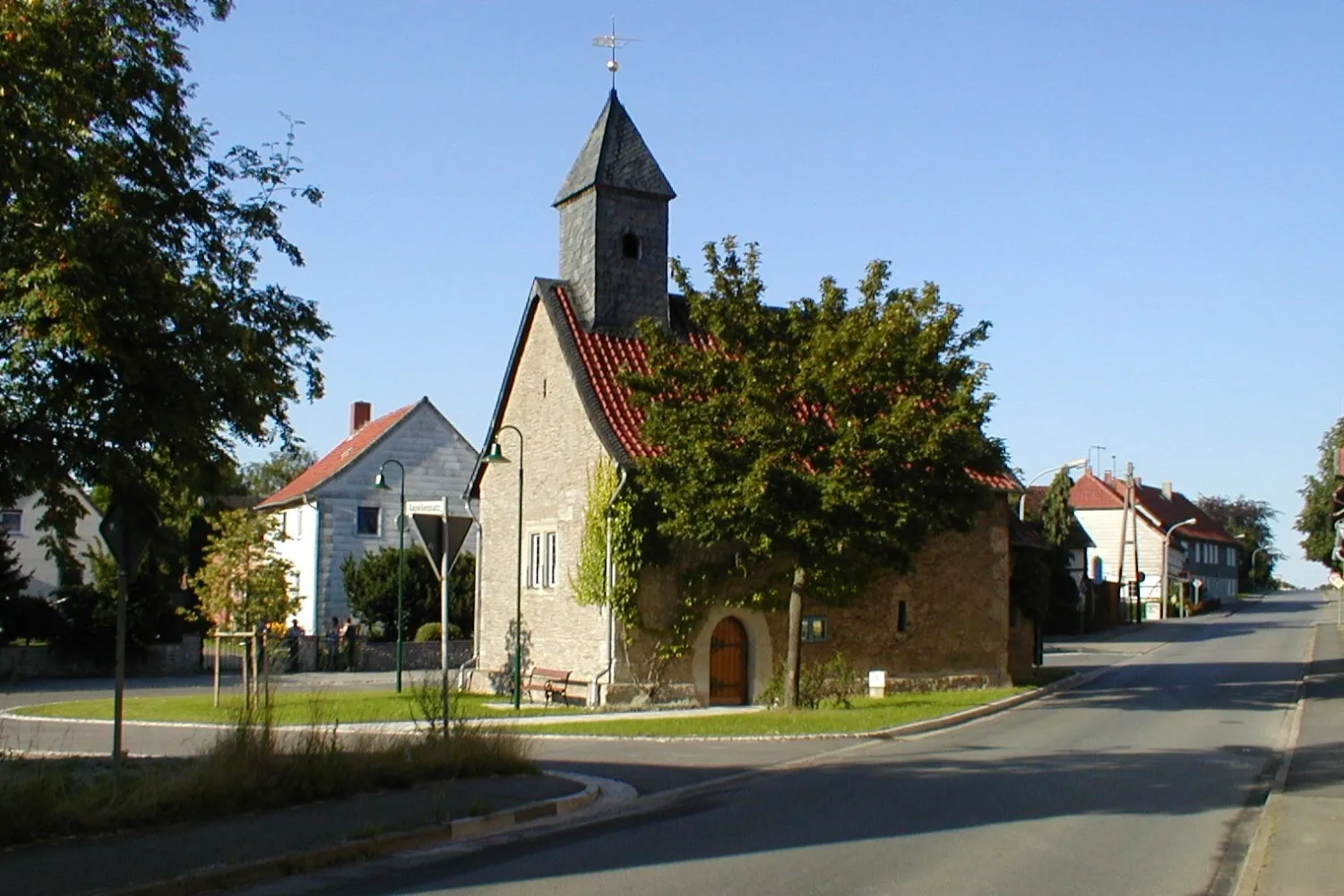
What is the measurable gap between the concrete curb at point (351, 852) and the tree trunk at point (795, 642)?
1205 centimetres

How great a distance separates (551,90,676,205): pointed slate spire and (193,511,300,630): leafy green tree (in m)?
10.3

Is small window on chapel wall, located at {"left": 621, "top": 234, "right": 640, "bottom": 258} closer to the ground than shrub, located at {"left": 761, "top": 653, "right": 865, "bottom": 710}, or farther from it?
farther from it

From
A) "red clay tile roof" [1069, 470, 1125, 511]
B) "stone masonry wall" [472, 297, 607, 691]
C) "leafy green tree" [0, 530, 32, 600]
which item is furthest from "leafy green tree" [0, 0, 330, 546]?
"red clay tile roof" [1069, 470, 1125, 511]

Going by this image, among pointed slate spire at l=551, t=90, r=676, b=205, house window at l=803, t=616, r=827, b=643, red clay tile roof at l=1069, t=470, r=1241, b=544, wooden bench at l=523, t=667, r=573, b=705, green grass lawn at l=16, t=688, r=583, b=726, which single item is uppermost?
pointed slate spire at l=551, t=90, r=676, b=205

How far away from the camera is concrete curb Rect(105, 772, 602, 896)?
8.88m

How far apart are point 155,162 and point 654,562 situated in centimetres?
1522

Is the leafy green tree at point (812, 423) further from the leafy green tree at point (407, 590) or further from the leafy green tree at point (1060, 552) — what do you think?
the leafy green tree at point (1060, 552)

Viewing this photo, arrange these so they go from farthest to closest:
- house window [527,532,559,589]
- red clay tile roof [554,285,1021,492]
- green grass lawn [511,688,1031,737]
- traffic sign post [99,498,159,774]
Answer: house window [527,532,559,589]
red clay tile roof [554,285,1021,492]
green grass lawn [511,688,1031,737]
traffic sign post [99,498,159,774]

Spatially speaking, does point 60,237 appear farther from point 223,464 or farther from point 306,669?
point 306,669

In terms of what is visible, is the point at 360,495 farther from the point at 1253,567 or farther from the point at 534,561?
the point at 1253,567

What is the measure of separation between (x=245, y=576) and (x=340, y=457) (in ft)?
72.0

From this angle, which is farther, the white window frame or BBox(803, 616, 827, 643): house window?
the white window frame

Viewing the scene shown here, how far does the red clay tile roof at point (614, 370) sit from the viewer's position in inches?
1067

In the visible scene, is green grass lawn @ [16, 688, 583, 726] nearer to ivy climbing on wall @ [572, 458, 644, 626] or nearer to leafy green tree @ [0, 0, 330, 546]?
ivy climbing on wall @ [572, 458, 644, 626]
